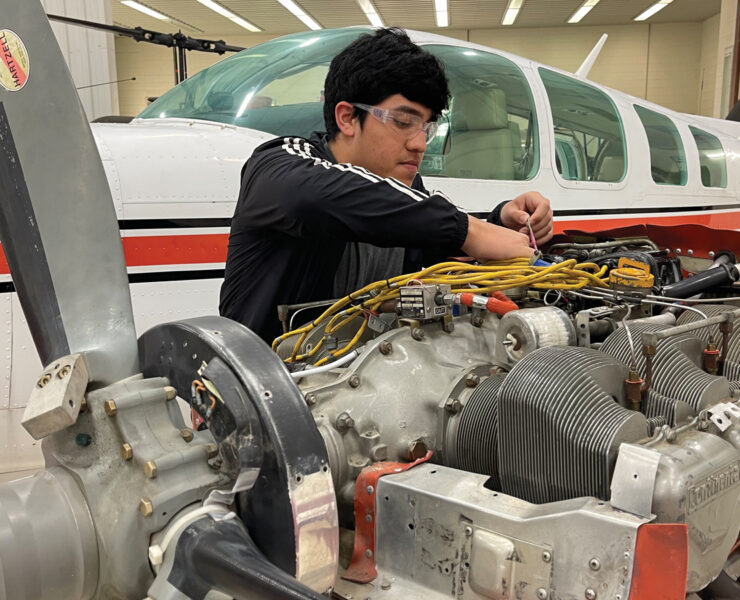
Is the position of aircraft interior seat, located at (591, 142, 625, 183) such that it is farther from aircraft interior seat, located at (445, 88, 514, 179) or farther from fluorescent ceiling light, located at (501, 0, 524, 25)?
fluorescent ceiling light, located at (501, 0, 524, 25)

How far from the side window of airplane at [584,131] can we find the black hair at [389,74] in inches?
103

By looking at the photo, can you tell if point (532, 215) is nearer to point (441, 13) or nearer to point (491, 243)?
point (491, 243)

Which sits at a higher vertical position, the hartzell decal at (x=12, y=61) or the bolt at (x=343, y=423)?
the hartzell decal at (x=12, y=61)

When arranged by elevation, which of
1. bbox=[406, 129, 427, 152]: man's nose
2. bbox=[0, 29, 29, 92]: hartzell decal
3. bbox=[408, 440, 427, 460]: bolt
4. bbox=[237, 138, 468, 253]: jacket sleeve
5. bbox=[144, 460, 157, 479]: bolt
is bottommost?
bbox=[408, 440, 427, 460]: bolt

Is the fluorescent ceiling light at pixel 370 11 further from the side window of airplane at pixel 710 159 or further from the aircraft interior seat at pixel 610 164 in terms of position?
the aircraft interior seat at pixel 610 164

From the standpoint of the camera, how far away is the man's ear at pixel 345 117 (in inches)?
77.0

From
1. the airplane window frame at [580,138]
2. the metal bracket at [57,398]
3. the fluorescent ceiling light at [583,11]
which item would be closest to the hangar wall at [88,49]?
the airplane window frame at [580,138]

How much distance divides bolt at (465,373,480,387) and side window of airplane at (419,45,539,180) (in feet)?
8.37

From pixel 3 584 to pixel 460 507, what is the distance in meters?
0.67

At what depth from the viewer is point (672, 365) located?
136 cm

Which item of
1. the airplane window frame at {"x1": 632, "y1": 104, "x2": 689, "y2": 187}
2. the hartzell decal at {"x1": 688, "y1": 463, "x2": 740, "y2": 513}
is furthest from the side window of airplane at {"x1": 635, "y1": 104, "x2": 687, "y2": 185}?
the hartzell decal at {"x1": 688, "y1": 463, "x2": 740, "y2": 513}

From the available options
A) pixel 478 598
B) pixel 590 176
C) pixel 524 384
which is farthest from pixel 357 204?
pixel 590 176

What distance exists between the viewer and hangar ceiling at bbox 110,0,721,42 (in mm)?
14133

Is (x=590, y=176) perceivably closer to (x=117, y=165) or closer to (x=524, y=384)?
(x=117, y=165)
